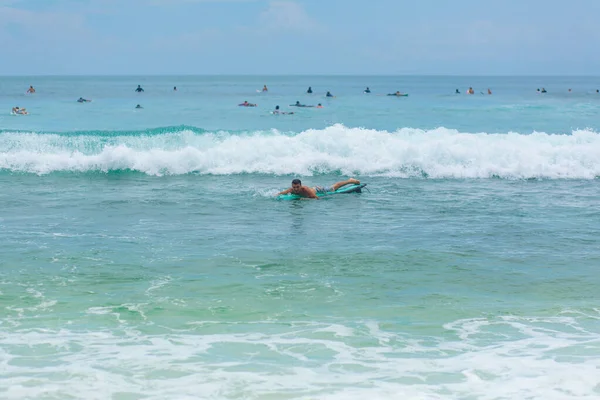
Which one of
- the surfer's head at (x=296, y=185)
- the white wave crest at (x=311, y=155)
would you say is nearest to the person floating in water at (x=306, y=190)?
the surfer's head at (x=296, y=185)

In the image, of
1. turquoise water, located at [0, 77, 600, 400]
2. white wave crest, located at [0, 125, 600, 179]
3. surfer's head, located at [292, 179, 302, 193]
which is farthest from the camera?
white wave crest, located at [0, 125, 600, 179]

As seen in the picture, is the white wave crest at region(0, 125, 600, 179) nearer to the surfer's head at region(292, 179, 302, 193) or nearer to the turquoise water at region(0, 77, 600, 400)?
the turquoise water at region(0, 77, 600, 400)

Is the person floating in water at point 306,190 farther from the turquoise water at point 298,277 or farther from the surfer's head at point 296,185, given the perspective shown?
the turquoise water at point 298,277

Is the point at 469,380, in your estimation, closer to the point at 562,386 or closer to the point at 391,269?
the point at 562,386

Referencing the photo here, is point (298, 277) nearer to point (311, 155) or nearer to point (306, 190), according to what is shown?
point (306, 190)

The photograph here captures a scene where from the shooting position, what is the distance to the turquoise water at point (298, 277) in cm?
766

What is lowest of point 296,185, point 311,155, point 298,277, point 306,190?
point 298,277

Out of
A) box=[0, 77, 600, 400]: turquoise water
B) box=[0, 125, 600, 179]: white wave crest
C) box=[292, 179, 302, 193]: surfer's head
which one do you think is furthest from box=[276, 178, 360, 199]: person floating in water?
box=[0, 125, 600, 179]: white wave crest

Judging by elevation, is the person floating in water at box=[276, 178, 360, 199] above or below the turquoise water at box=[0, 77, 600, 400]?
above

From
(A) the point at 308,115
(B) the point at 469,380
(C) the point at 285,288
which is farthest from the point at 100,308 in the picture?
(A) the point at 308,115

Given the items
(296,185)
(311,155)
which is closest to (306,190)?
(296,185)

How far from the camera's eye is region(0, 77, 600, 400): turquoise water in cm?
766

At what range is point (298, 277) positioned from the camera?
11438 millimetres

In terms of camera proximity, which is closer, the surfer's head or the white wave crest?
the surfer's head
